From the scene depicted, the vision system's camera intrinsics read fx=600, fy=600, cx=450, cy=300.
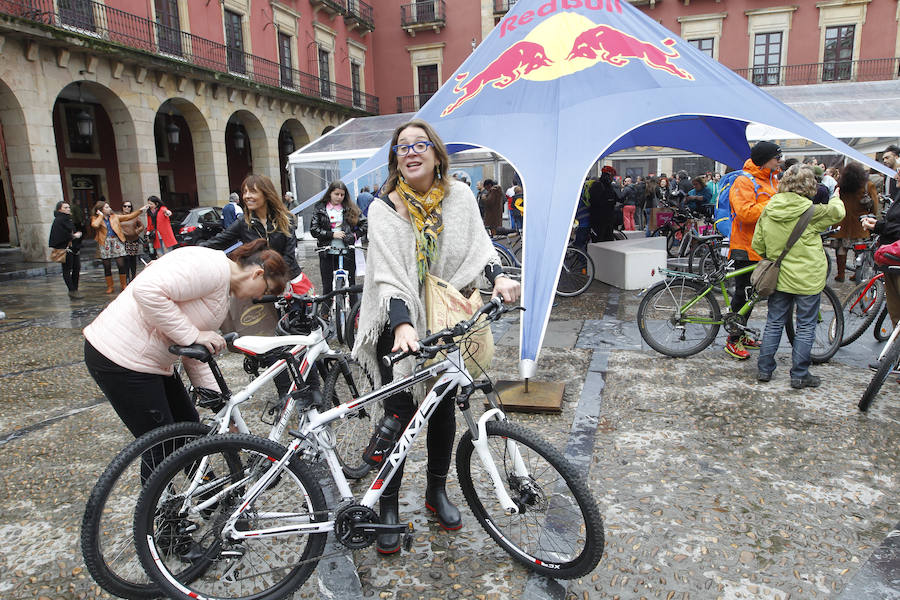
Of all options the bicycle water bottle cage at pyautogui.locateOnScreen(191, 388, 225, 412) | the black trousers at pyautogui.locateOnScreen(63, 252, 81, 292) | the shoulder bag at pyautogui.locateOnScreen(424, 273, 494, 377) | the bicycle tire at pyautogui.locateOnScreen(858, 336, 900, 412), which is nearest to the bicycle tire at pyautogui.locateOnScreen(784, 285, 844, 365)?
the bicycle tire at pyautogui.locateOnScreen(858, 336, 900, 412)

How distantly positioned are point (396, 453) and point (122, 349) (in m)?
1.07

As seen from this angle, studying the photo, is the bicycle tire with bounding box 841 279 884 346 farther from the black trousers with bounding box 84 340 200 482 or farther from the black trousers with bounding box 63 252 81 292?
the black trousers with bounding box 63 252 81 292

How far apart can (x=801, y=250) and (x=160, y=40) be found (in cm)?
1766

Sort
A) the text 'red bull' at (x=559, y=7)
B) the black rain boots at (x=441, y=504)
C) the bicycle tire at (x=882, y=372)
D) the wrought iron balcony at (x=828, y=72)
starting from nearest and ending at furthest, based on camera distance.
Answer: the black rain boots at (x=441, y=504) → the bicycle tire at (x=882, y=372) → the text 'red bull' at (x=559, y=7) → the wrought iron balcony at (x=828, y=72)

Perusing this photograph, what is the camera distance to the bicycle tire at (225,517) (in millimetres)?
2037

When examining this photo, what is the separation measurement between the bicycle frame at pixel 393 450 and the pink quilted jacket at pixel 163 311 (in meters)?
0.48

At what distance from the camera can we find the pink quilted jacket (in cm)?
212

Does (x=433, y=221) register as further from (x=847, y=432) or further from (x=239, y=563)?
(x=847, y=432)

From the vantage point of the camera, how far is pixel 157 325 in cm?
213

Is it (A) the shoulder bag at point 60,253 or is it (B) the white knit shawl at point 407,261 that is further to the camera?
(A) the shoulder bag at point 60,253

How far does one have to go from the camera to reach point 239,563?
226 centimetres

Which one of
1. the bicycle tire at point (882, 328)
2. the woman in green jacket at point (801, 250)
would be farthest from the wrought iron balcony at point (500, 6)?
the woman in green jacket at point (801, 250)

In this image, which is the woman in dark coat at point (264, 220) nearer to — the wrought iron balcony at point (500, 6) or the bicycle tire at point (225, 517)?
the bicycle tire at point (225, 517)

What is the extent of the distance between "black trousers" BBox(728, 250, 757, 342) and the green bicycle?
45 millimetres
